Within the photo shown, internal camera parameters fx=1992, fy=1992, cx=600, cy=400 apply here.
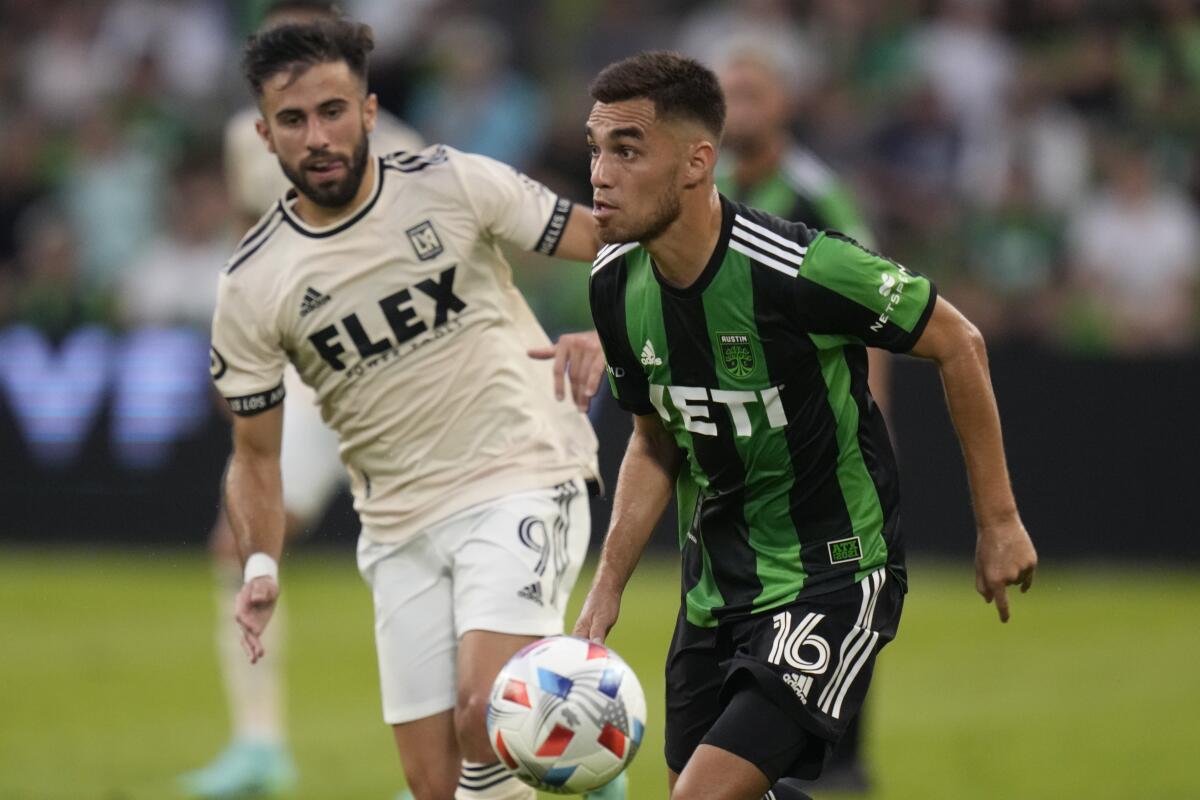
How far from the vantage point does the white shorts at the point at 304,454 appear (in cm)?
816

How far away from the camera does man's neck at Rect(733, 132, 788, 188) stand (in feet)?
24.9

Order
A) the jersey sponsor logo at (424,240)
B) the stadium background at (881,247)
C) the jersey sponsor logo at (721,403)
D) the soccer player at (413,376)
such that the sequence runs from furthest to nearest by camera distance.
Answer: the stadium background at (881,247)
the jersey sponsor logo at (424,240)
the soccer player at (413,376)
the jersey sponsor logo at (721,403)

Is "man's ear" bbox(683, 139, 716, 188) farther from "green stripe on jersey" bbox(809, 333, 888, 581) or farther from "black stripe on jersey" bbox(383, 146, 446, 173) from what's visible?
"black stripe on jersey" bbox(383, 146, 446, 173)

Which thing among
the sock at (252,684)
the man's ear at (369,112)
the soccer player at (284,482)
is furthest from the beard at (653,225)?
the sock at (252,684)

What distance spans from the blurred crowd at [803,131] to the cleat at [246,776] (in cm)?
580

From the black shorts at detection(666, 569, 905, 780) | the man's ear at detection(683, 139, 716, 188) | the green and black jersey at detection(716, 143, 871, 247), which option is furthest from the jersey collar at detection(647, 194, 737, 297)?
the green and black jersey at detection(716, 143, 871, 247)

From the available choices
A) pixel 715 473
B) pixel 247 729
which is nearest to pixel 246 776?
pixel 247 729

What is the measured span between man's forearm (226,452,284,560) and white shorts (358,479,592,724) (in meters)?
0.37

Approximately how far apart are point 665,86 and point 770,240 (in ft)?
1.55

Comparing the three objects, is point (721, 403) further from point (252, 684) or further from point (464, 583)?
Answer: point (252, 684)

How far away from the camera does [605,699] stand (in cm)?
489

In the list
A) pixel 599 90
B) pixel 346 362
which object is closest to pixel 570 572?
pixel 346 362

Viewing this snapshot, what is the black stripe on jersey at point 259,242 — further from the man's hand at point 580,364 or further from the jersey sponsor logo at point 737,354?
the jersey sponsor logo at point 737,354

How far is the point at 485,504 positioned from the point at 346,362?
2.01 ft
